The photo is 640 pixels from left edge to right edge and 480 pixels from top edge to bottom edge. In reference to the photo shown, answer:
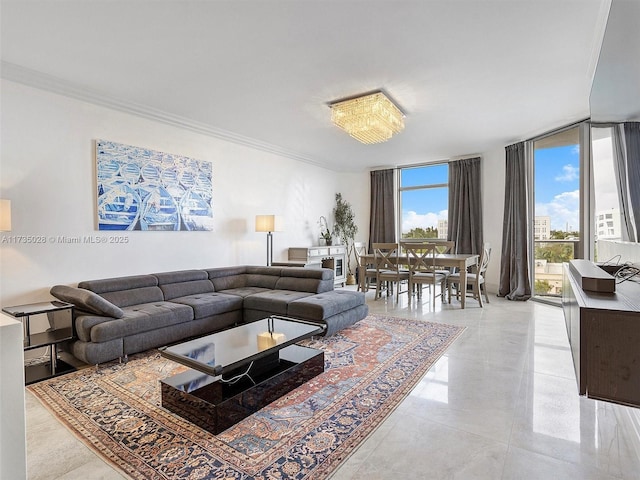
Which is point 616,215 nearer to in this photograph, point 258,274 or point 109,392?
point 109,392

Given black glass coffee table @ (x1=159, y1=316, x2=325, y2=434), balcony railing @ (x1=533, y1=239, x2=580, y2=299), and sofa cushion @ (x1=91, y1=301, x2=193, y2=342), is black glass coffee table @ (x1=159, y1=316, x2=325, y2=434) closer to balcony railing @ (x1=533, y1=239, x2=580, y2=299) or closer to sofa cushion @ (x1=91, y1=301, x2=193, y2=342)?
sofa cushion @ (x1=91, y1=301, x2=193, y2=342)

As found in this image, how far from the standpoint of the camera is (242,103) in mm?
3777

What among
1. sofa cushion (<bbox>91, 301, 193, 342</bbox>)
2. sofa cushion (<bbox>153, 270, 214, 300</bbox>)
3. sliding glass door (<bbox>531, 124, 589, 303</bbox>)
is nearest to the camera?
sofa cushion (<bbox>91, 301, 193, 342</bbox>)

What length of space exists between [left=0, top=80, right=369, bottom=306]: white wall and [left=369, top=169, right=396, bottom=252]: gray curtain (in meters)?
3.21

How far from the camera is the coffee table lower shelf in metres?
1.87

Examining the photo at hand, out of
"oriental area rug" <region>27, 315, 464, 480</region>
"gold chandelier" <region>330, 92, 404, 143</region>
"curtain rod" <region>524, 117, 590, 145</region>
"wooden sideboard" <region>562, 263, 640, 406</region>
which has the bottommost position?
"oriental area rug" <region>27, 315, 464, 480</region>

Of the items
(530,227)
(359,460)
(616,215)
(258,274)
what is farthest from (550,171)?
(359,460)

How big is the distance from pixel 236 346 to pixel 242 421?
0.50 metres

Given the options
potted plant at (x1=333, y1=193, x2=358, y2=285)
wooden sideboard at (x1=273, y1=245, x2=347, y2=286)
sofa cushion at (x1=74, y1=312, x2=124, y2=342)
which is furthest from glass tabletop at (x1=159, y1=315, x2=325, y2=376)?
potted plant at (x1=333, y1=193, x2=358, y2=285)

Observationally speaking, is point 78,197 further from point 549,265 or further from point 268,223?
point 549,265

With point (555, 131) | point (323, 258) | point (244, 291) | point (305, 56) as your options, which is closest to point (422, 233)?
point (323, 258)

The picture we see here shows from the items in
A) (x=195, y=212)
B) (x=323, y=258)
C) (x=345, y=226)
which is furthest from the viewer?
(x=345, y=226)

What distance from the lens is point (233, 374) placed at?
225cm

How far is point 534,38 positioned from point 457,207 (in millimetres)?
4172
